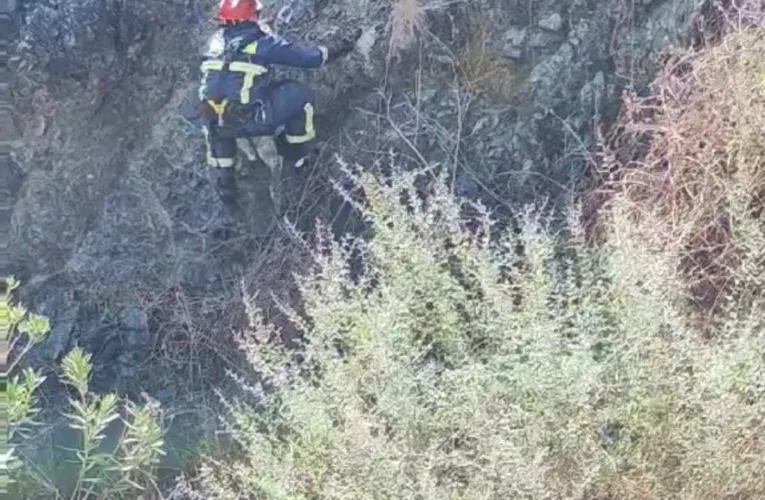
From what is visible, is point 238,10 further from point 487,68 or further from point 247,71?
point 487,68

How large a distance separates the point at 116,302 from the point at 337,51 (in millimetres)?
1412

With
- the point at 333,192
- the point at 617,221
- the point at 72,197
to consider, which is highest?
the point at 617,221

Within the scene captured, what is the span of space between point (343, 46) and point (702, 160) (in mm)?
1725

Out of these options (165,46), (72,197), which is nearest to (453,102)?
(165,46)

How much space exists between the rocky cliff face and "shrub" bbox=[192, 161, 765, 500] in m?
1.20

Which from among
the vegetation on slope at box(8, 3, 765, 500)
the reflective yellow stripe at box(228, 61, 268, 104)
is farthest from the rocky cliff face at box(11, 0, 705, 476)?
the vegetation on slope at box(8, 3, 765, 500)

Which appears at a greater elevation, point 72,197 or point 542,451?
point 542,451

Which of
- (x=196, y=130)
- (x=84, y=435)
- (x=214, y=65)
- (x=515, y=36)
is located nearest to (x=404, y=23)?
(x=515, y=36)

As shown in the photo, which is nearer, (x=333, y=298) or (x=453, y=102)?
(x=333, y=298)

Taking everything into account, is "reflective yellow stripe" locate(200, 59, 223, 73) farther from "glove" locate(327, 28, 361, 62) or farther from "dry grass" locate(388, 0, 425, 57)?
"dry grass" locate(388, 0, 425, 57)

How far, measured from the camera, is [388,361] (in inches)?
Result: 120

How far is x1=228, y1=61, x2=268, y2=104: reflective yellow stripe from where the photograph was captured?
14.7 ft

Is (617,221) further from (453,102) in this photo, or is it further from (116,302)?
(116,302)

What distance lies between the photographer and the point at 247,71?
4492mm
